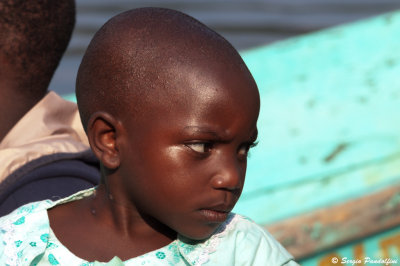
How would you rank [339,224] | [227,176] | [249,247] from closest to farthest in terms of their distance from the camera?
[227,176], [249,247], [339,224]

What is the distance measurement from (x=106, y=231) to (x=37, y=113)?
64 centimetres

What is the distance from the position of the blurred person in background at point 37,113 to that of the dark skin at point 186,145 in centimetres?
40

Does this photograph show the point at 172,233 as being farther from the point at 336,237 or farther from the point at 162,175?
the point at 336,237

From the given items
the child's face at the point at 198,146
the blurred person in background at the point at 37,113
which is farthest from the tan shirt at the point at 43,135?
the child's face at the point at 198,146

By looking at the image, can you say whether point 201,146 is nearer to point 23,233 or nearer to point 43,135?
point 23,233

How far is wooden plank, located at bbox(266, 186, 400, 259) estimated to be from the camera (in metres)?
2.71

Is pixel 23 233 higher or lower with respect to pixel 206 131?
lower

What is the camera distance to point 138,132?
152 cm

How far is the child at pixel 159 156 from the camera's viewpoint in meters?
1.47

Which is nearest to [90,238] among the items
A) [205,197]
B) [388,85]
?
[205,197]

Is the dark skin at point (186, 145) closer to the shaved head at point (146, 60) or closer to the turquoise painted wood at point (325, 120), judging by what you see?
the shaved head at point (146, 60)

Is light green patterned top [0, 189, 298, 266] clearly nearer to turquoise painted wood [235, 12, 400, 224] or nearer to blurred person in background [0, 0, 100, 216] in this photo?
blurred person in background [0, 0, 100, 216]

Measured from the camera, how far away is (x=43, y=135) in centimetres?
213

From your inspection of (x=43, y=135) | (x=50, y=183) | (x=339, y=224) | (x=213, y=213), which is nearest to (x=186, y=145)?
(x=213, y=213)
